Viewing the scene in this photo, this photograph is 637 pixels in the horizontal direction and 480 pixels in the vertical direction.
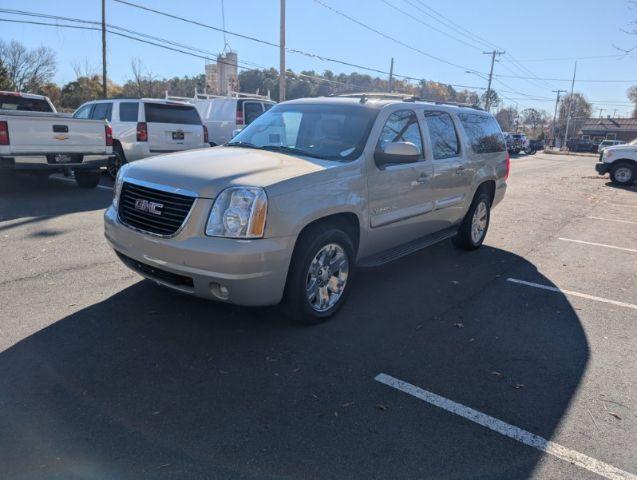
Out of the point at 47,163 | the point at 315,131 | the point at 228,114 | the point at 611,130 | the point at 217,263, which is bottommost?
the point at 217,263

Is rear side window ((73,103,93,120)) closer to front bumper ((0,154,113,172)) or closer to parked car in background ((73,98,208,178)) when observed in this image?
parked car in background ((73,98,208,178))

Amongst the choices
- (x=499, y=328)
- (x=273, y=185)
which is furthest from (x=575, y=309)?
(x=273, y=185)

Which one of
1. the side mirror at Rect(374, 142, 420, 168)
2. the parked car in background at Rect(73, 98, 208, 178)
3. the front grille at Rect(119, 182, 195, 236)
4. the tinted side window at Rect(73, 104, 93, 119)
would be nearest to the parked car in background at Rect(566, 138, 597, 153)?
the parked car in background at Rect(73, 98, 208, 178)

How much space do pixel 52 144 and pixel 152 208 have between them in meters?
6.44

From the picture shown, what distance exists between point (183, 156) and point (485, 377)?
9.99 feet

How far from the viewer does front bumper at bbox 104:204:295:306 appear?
3389 millimetres

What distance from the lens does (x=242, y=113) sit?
1383 cm

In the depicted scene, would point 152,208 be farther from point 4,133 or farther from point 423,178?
point 4,133

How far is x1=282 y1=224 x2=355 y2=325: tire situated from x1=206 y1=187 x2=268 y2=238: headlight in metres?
0.48

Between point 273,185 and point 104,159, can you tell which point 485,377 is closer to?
point 273,185

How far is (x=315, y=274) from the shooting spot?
4000mm

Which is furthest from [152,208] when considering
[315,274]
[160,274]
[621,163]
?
[621,163]

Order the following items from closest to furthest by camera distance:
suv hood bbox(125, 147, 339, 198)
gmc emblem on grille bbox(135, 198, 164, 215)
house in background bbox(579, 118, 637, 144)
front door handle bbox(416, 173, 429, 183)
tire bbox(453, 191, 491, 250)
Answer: suv hood bbox(125, 147, 339, 198), gmc emblem on grille bbox(135, 198, 164, 215), front door handle bbox(416, 173, 429, 183), tire bbox(453, 191, 491, 250), house in background bbox(579, 118, 637, 144)

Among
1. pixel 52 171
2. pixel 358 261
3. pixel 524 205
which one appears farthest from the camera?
pixel 524 205
